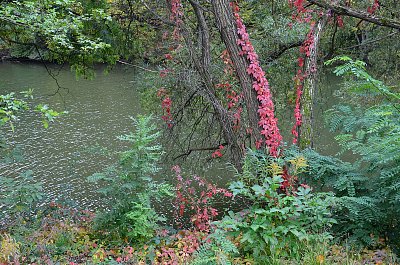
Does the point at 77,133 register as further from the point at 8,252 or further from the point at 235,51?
the point at 8,252

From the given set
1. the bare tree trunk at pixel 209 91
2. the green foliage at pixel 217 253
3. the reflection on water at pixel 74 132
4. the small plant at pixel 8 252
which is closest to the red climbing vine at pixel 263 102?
the bare tree trunk at pixel 209 91

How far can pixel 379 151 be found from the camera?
493cm

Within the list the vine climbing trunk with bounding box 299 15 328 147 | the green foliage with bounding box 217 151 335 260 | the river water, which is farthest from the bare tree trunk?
the green foliage with bounding box 217 151 335 260

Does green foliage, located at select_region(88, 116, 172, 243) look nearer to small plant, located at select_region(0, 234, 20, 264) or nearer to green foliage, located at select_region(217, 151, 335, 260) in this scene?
small plant, located at select_region(0, 234, 20, 264)

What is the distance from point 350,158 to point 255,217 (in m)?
8.19

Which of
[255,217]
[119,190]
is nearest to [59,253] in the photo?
[119,190]

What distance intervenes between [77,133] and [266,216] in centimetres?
1202

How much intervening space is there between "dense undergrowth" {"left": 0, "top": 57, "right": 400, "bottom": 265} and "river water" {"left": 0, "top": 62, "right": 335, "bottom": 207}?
1.19m

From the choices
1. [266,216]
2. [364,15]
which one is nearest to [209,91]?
[364,15]

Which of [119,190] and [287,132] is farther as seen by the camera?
[287,132]

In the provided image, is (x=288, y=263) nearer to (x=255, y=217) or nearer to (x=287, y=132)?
(x=255, y=217)

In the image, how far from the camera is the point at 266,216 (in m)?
3.96

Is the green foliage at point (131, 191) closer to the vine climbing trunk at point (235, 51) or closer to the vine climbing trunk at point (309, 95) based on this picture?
the vine climbing trunk at point (235, 51)

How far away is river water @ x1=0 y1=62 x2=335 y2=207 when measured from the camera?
985cm
